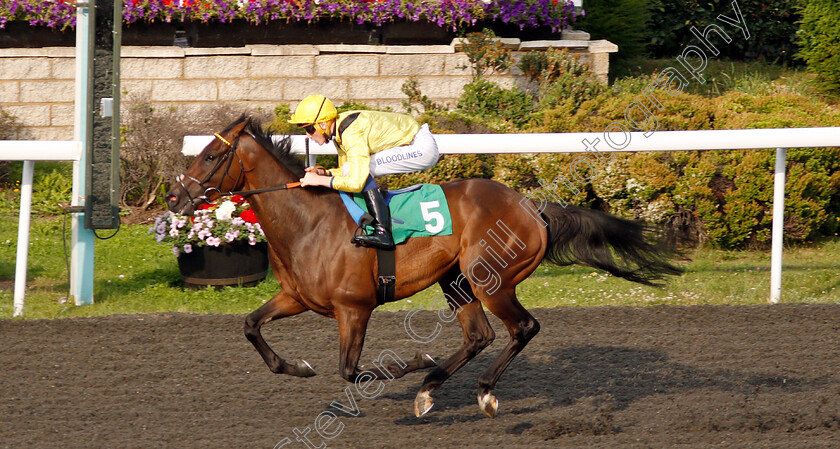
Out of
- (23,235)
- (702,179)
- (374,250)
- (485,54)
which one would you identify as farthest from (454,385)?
(485,54)

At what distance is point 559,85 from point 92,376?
17.6 feet

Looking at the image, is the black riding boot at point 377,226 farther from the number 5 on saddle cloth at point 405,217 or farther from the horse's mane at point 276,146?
the horse's mane at point 276,146

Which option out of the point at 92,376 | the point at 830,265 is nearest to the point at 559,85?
the point at 830,265

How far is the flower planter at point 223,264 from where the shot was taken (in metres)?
6.18

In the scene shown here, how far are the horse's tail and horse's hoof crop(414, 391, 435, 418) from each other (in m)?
0.91

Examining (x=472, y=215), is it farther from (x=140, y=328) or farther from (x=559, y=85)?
(x=559, y=85)

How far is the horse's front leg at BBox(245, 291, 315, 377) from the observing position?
4.20 meters

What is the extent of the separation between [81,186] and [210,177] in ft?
7.43

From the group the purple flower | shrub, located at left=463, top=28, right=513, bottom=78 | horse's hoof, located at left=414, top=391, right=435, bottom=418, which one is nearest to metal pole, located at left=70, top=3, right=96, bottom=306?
horse's hoof, located at left=414, top=391, right=435, bottom=418

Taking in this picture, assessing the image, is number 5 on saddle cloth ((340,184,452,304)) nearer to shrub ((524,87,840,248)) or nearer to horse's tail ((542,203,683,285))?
horse's tail ((542,203,683,285))

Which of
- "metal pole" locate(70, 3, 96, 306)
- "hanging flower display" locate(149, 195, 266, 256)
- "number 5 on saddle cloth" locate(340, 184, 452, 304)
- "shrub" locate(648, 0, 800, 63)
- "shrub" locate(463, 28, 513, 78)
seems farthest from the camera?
"shrub" locate(648, 0, 800, 63)

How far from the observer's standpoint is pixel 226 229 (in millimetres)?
6133

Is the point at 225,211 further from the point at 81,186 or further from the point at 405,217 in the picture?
the point at 405,217

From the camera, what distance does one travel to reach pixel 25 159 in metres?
5.67
